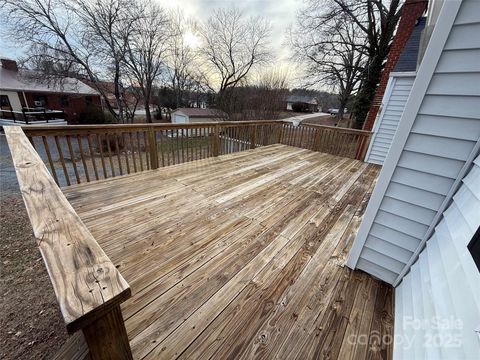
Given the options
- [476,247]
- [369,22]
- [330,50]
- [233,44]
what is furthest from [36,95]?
[476,247]

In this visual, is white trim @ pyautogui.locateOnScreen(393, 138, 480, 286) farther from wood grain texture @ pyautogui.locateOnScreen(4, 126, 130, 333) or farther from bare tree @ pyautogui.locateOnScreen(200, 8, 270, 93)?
bare tree @ pyautogui.locateOnScreen(200, 8, 270, 93)

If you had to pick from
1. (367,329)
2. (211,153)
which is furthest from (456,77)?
(211,153)

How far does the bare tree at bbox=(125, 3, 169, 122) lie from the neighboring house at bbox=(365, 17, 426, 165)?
450 inches

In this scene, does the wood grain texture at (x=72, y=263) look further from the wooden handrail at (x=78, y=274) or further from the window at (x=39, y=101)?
the window at (x=39, y=101)

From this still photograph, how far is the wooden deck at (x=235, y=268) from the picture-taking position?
125 centimetres

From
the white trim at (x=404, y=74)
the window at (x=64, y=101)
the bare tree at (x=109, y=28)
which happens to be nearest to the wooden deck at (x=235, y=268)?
the white trim at (x=404, y=74)

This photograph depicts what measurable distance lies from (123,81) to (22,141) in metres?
12.9

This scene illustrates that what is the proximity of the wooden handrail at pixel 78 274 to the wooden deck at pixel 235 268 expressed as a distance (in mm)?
835

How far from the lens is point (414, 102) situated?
1294 mm

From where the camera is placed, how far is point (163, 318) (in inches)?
51.8

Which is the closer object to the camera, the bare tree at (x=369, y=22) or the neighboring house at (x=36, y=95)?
the bare tree at (x=369, y=22)

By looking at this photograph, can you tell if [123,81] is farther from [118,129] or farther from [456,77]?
[456,77]

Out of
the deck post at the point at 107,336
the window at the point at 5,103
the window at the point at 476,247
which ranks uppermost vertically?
the window at the point at 476,247

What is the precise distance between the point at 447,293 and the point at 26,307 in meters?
3.21
